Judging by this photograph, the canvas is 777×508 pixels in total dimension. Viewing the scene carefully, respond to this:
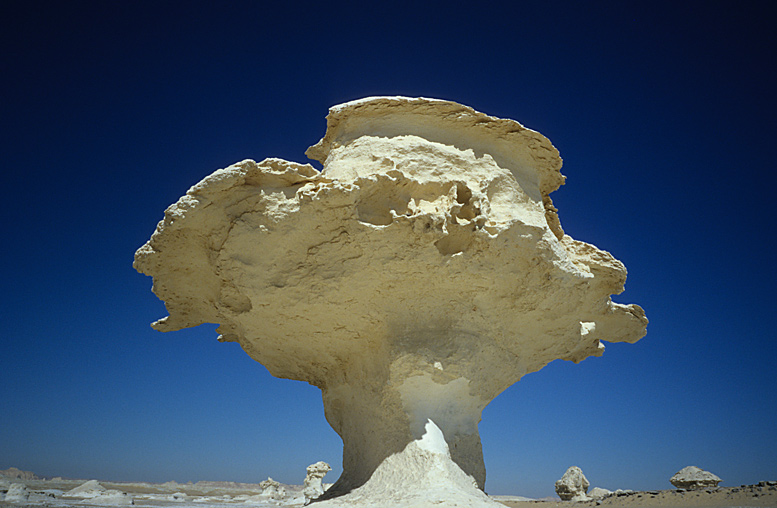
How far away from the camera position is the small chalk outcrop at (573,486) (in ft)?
52.0

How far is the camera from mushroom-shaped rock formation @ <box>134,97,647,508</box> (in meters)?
6.34

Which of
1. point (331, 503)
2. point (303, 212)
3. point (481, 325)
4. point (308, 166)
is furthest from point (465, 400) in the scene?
point (308, 166)

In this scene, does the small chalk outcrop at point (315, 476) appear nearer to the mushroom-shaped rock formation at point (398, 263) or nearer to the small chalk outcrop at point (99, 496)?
the small chalk outcrop at point (99, 496)

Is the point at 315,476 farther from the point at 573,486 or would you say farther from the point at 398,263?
the point at 398,263

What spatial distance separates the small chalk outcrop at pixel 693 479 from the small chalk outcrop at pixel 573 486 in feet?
8.46

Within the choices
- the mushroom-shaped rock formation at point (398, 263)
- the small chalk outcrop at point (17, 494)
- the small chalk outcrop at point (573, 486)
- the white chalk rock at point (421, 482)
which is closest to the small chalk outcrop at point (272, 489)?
the small chalk outcrop at point (17, 494)

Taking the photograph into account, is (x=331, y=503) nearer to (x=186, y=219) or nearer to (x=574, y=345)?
(x=186, y=219)

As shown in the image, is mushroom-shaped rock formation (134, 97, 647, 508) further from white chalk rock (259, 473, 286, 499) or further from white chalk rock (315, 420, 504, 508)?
white chalk rock (259, 473, 286, 499)

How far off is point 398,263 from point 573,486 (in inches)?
520

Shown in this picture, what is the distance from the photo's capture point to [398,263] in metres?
6.51

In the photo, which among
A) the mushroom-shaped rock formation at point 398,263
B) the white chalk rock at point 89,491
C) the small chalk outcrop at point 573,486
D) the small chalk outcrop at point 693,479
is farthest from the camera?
the white chalk rock at point 89,491

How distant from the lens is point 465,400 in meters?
6.95

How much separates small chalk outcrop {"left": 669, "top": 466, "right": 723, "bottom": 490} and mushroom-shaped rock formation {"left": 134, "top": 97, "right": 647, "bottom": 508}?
9696mm

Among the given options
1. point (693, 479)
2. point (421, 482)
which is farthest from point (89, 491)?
point (693, 479)
